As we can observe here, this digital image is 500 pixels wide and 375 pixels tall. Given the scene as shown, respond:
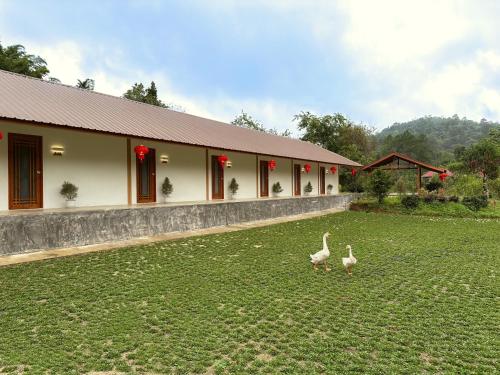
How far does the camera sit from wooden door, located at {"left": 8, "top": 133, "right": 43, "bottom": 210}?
9.12 metres

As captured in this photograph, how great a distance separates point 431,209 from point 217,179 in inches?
425

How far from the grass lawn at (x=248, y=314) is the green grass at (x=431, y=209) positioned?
1078cm

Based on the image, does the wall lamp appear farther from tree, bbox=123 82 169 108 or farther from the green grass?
tree, bbox=123 82 169 108

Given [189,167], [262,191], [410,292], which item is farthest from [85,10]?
[410,292]

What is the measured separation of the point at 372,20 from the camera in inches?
782

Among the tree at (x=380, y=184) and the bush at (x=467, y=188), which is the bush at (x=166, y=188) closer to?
the tree at (x=380, y=184)

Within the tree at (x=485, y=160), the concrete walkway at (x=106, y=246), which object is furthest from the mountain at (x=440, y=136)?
the concrete walkway at (x=106, y=246)

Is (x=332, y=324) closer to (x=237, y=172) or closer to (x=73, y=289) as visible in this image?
(x=73, y=289)

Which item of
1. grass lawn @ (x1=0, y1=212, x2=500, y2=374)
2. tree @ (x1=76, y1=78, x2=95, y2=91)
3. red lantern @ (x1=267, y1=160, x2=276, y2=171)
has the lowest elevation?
grass lawn @ (x1=0, y1=212, x2=500, y2=374)

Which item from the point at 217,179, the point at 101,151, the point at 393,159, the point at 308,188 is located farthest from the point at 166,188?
the point at 393,159

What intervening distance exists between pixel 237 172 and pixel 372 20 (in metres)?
11.3

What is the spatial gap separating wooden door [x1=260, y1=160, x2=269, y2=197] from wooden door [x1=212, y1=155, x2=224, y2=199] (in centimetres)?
336

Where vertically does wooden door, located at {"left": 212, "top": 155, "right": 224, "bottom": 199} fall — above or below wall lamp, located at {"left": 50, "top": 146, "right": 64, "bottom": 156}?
below

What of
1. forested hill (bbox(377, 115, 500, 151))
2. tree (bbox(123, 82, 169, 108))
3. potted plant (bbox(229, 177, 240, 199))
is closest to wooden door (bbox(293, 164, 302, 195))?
potted plant (bbox(229, 177, 240, 199))
